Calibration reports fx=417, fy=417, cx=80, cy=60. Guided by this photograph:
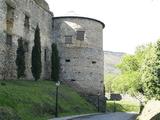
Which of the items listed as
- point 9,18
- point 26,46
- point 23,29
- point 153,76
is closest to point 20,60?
point 26,46

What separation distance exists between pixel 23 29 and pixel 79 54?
1110 cm

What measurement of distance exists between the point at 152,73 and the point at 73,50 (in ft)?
51.4

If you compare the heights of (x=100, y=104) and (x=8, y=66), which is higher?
(x=8, y=66)

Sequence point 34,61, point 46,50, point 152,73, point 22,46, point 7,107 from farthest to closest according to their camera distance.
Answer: point 46,50, point 34,61, point 22,46, point 152,73, point 7,107

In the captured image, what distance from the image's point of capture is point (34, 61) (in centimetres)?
3794

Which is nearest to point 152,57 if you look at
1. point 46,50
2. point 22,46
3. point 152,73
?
point 152,73

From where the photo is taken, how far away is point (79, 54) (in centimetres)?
4653

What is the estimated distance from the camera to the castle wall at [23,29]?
1276 inches

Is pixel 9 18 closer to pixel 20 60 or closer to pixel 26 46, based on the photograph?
pixel 20 60

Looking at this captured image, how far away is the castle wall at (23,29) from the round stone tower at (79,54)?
1.78m

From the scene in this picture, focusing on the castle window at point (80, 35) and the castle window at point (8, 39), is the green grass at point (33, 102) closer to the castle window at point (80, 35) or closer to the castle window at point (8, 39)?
the castle window at point (8, 39)

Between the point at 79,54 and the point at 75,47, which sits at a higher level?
the point at 75,47

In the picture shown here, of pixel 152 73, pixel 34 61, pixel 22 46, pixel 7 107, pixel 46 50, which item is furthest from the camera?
pixel 46 50

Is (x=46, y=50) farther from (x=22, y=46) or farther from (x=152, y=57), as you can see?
(x=152, y=57)
